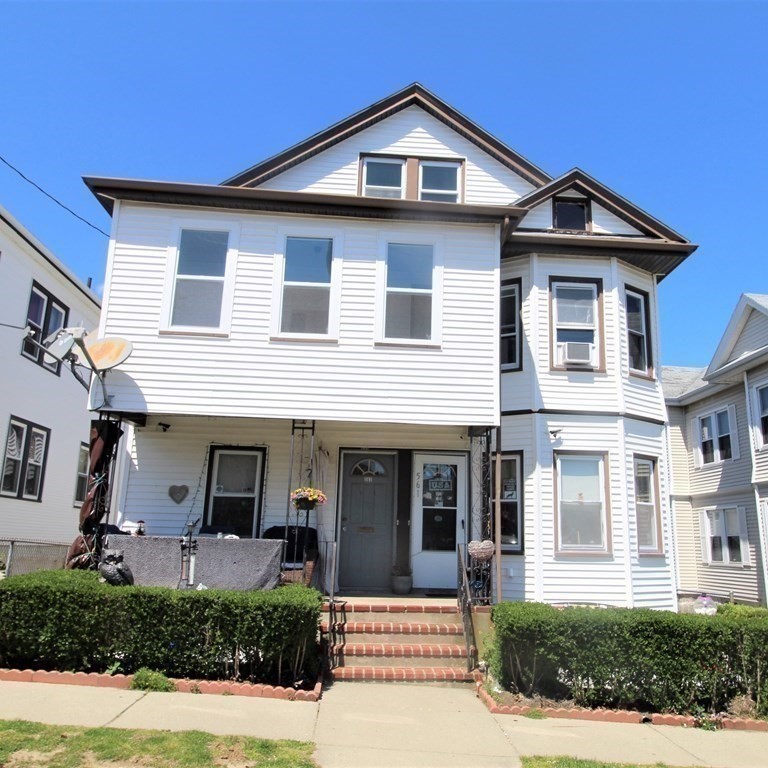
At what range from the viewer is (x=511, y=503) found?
10984 mm

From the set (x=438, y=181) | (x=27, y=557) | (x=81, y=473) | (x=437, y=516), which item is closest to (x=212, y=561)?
(x=437, y=516)

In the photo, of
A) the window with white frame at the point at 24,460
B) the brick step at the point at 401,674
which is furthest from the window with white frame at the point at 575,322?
the window with white frame at the point at 24,460

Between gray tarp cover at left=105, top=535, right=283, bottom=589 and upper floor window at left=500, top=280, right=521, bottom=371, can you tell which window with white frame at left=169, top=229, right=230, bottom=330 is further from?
upper floor window at left=500, top=280, right=521, bottom=371

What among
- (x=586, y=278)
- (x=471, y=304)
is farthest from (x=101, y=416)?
(x=586, y=278)

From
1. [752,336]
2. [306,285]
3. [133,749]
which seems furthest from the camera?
[752,336]

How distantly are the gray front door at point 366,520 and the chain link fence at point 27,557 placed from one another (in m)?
5.09

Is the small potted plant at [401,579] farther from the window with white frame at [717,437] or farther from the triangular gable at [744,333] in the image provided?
the window with white frame at [717,437]

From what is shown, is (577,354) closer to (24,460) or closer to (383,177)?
(383,177)

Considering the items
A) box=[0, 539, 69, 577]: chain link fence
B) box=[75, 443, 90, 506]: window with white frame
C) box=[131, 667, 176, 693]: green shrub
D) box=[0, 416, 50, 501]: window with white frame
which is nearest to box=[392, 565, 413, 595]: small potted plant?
box=[131, 667, 176, 693]: green shrub

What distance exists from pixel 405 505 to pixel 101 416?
5.13 m

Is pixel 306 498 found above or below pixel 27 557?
above

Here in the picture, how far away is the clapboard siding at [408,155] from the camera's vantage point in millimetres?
12617

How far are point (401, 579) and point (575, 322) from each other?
5.35 metres

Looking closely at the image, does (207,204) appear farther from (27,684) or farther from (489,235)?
(27,684)
